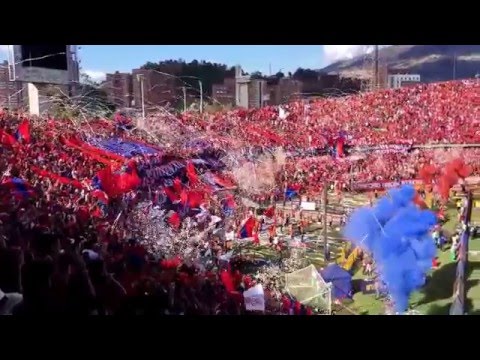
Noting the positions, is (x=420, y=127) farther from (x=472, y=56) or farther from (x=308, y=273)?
(x=308, y=273)

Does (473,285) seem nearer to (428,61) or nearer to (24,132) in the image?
(428,61)

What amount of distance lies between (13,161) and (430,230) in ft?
9.45

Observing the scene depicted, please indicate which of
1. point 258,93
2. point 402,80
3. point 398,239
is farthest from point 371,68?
point 398,239

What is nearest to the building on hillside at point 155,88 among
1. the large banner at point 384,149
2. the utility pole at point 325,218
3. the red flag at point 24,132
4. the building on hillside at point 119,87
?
the building on hillside at point 119,87

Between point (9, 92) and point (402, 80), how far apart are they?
2.72 metres

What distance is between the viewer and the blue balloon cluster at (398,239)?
4676 mm

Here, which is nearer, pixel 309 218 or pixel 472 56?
pixel 472 56

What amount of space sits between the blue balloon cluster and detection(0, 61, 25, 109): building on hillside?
2425 mm

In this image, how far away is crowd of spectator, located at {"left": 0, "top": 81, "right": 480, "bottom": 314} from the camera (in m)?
4.54

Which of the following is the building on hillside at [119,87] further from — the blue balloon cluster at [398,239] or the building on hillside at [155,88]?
the blue balloon cluster at [398,239]

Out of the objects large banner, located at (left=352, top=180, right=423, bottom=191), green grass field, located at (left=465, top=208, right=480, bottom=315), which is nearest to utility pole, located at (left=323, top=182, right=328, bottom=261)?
large banner, located at (left=352, top=180, right=423, bottom=191)

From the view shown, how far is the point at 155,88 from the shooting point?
15.5 feet
